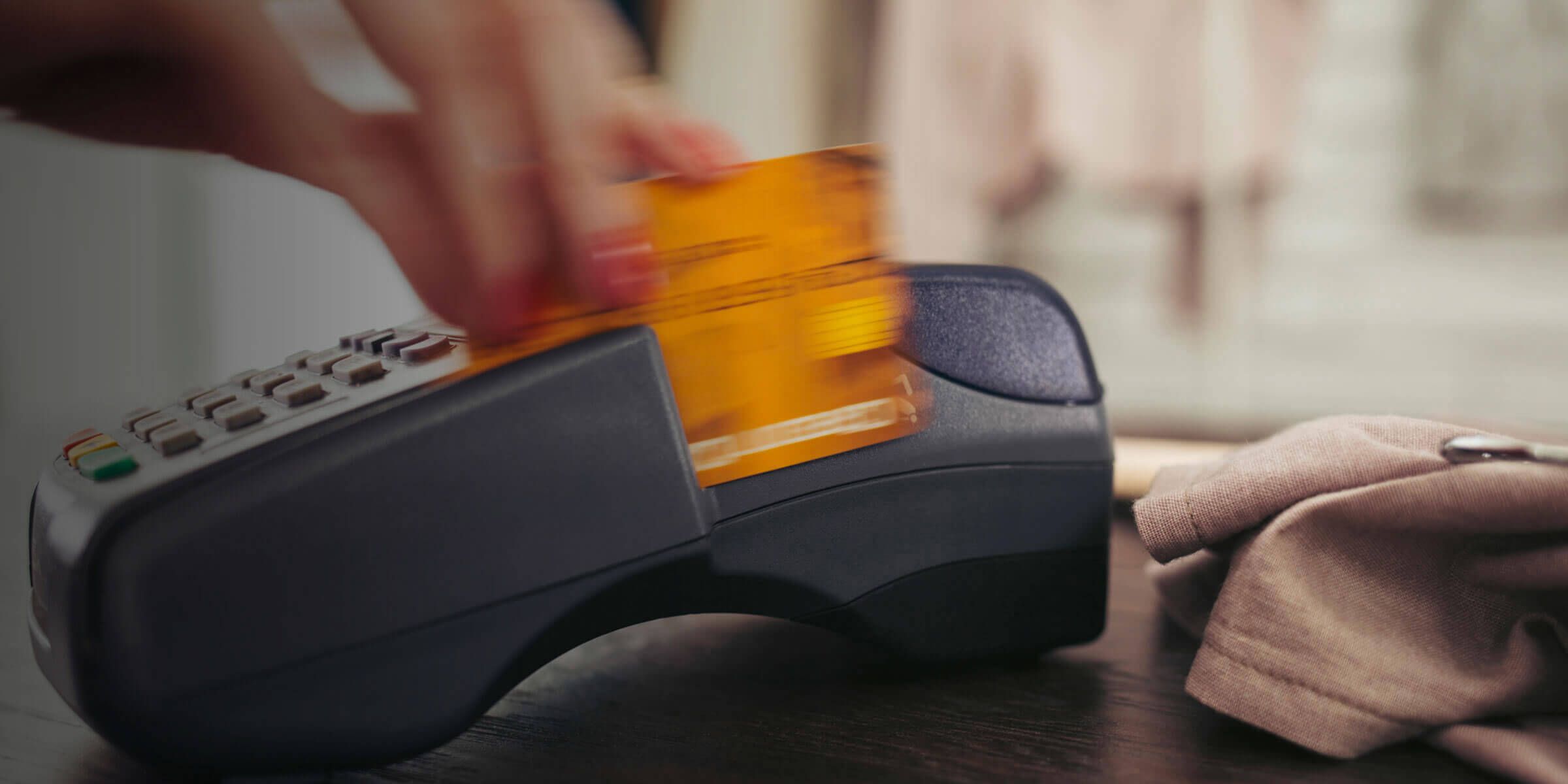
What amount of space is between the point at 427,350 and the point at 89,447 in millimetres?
82

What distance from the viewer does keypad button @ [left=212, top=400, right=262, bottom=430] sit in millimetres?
215

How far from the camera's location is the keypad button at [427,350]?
9.3 inches

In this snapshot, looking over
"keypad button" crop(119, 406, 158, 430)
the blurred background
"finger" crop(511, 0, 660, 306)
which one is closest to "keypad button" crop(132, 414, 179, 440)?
"keypad button" crop(119, 406, 158, 430)

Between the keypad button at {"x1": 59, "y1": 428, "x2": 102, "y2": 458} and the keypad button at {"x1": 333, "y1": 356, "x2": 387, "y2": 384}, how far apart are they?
6 centimetres

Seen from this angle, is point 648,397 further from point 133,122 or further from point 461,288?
point 133,122

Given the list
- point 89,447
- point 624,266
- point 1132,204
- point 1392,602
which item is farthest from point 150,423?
point 1132,204

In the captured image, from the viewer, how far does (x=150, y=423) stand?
233 mm

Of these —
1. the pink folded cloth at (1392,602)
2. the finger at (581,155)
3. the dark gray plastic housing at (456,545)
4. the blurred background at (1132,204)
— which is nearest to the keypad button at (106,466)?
the dark gray plastic housing at (456,545)

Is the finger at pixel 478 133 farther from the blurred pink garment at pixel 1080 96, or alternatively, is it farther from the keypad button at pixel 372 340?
the blurred pink garment at pixel 1080 96

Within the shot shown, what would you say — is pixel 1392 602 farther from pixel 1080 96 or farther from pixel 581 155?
pixel 1080 96

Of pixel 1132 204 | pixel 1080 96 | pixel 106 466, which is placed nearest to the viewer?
pixel 106 466

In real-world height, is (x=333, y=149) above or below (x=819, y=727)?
above

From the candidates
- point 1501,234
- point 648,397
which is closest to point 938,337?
point 648,397

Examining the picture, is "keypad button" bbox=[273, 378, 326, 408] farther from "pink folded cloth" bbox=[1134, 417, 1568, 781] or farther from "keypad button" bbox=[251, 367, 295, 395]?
"pink folded cloth" bbox=[1134, 417, 1568, 781]
